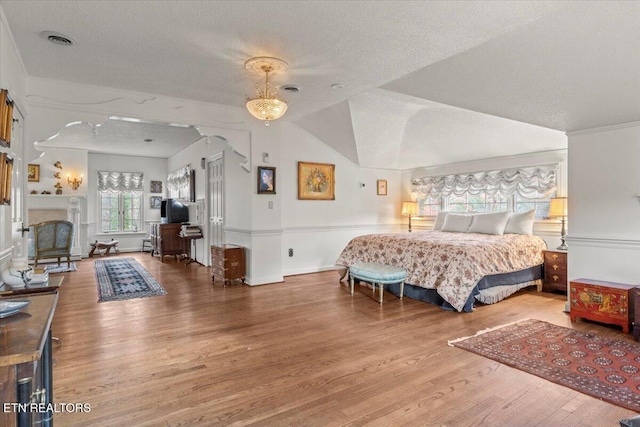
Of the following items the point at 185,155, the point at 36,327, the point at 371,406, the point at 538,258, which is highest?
the point at 185,155

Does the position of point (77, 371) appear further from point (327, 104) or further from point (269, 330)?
point (327, 104)

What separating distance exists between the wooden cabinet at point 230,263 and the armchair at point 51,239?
131 inches

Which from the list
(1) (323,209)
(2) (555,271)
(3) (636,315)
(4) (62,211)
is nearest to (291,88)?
(1) (323,209)

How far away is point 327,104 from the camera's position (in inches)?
188

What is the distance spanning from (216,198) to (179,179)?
2.67 metres

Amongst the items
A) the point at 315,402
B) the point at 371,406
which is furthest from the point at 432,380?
the point at 315,402

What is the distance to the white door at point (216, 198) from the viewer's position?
655 cm

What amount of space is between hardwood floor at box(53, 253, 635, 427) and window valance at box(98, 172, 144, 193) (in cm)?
605

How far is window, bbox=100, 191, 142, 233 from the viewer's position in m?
9.69

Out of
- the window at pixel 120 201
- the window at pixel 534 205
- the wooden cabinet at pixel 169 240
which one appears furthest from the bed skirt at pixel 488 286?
the window at pixel 120 201

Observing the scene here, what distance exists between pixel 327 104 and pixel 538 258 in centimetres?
369

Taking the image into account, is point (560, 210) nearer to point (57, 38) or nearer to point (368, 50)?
point (368, 50)

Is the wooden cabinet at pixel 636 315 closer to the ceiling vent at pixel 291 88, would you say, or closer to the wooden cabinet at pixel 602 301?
the wooden cabinet at pixel 602 301

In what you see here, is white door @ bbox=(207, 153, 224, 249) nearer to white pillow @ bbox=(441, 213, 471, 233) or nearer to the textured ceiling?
the textured ceiling
